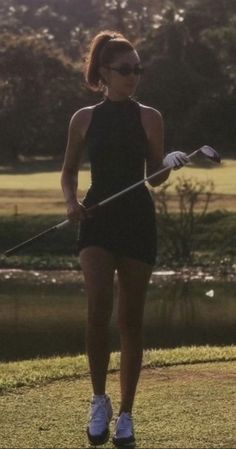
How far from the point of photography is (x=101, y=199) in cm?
510

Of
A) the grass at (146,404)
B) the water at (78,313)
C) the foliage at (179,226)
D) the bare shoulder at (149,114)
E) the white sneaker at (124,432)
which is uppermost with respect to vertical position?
the bare shoulder at (149,114)

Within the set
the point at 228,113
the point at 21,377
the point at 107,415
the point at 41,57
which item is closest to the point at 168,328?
the point at 21,377

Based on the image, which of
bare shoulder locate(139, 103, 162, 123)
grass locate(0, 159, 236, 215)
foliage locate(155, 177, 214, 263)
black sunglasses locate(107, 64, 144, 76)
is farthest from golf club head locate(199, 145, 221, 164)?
grass locate(0, 159, 236, 215)

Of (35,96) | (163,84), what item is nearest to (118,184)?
(163,84)

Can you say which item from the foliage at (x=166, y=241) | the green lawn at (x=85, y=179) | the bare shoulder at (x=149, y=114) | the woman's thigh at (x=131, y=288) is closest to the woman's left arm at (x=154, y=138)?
the bare shoulder at (x=149, y=114)

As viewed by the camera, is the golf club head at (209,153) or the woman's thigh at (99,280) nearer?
the woman's thigh at (99,280)

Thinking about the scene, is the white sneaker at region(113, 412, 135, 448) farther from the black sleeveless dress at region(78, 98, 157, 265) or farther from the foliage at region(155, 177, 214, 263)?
the foliage at region(155, 177, 214, 263)

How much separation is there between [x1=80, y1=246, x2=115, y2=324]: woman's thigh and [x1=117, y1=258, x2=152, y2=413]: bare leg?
0.09 m

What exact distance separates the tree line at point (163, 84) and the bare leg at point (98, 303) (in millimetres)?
38385

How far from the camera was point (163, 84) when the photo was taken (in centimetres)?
4566

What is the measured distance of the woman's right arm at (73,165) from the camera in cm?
508

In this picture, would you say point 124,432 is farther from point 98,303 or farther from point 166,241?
point 166,241

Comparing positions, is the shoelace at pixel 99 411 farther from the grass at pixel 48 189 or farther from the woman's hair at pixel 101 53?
the grass at pixel 48 189

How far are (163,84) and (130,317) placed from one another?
135ft
